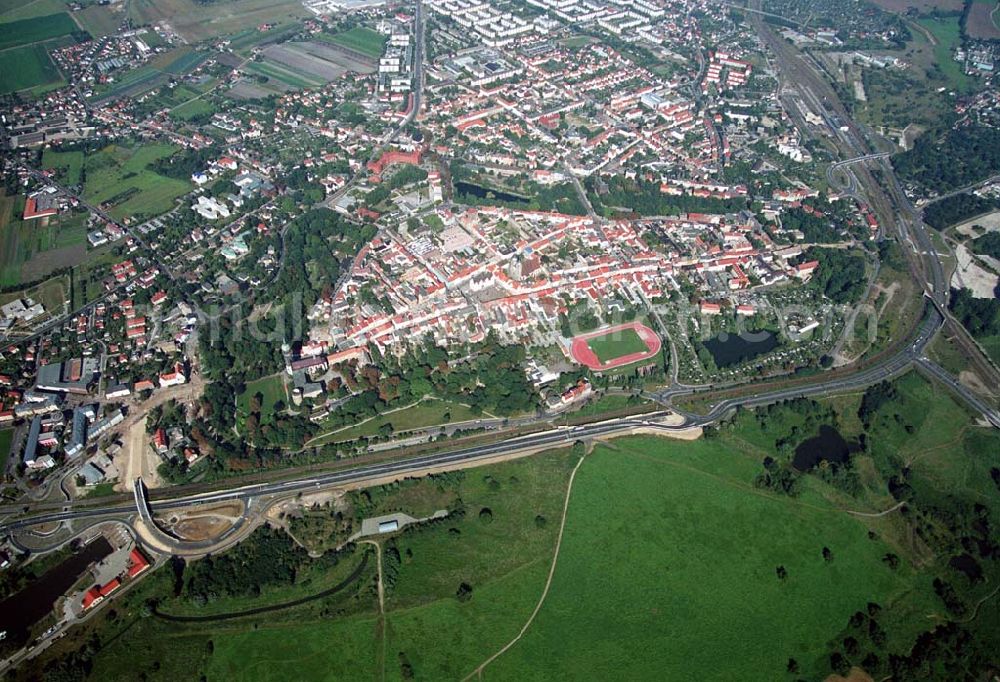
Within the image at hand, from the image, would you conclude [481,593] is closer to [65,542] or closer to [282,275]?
[65,542]

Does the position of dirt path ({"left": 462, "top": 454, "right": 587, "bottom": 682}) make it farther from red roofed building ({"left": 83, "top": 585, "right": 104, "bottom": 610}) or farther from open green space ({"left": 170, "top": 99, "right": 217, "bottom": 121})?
open green space ({"left": 170, "top": 99, "right": 217, "bottom": 121})

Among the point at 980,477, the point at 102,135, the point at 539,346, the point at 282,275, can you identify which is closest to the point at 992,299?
the point at 980,477

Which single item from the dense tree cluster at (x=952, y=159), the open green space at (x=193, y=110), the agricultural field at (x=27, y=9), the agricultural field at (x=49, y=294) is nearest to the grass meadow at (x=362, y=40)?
the open green space at (x=193, y=110)

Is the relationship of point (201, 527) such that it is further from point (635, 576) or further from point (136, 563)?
point (635, 576)

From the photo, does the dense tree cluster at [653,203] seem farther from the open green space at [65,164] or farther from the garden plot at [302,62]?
the open green space at [65,164]

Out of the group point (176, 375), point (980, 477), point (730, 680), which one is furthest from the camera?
point (176, 375)

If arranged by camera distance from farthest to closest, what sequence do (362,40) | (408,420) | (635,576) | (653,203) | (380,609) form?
1. (362,40)
2. (653,203)
3. (408,420)
4. (635,576)
5. (380,609)

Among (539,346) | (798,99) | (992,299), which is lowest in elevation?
(539,346)

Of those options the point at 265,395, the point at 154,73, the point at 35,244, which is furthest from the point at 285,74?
the point at 265,395
